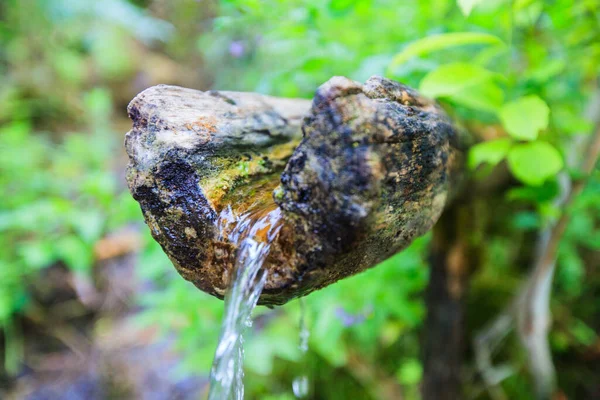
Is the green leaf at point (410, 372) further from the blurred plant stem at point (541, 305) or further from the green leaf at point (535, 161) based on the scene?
the green leaf at point (535, 161)

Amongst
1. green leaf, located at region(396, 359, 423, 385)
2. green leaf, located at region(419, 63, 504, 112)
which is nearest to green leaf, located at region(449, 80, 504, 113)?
green leaf, located at region(419, 63, 504, 112)

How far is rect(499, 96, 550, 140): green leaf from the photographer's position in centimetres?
78

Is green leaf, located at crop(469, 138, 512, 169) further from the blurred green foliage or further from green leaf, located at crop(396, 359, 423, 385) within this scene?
green leaf, located at crop(396, 359, 423, 385)

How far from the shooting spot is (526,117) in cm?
81

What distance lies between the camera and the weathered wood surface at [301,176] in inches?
22.5

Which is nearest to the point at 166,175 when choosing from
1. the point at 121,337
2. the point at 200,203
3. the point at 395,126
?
the point at 200,203

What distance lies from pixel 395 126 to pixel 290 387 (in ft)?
6.86

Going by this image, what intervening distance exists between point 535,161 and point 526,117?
0.43ft

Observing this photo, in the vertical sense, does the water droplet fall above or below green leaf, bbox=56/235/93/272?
below

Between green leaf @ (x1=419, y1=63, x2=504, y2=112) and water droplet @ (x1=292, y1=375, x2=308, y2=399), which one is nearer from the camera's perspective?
green leaf @ (x1=419, y1=63, x2=504, y2=112)

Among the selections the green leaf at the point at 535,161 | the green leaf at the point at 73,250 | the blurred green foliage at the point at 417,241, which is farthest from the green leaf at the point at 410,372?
the green leaf at the point at 73,250

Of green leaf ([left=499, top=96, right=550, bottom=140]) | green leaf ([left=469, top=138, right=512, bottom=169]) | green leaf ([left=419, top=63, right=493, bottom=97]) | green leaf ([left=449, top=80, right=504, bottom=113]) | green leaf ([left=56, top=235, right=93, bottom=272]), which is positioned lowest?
green leaf ([left=56, top=235, right=93, bottom=272])

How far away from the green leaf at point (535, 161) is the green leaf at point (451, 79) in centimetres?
20

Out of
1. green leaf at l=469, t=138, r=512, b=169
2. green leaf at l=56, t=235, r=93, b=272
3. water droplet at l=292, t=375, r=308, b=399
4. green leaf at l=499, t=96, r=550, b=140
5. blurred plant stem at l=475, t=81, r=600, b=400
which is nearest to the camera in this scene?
green leaf at l=499, t=96, r=550, b=140
